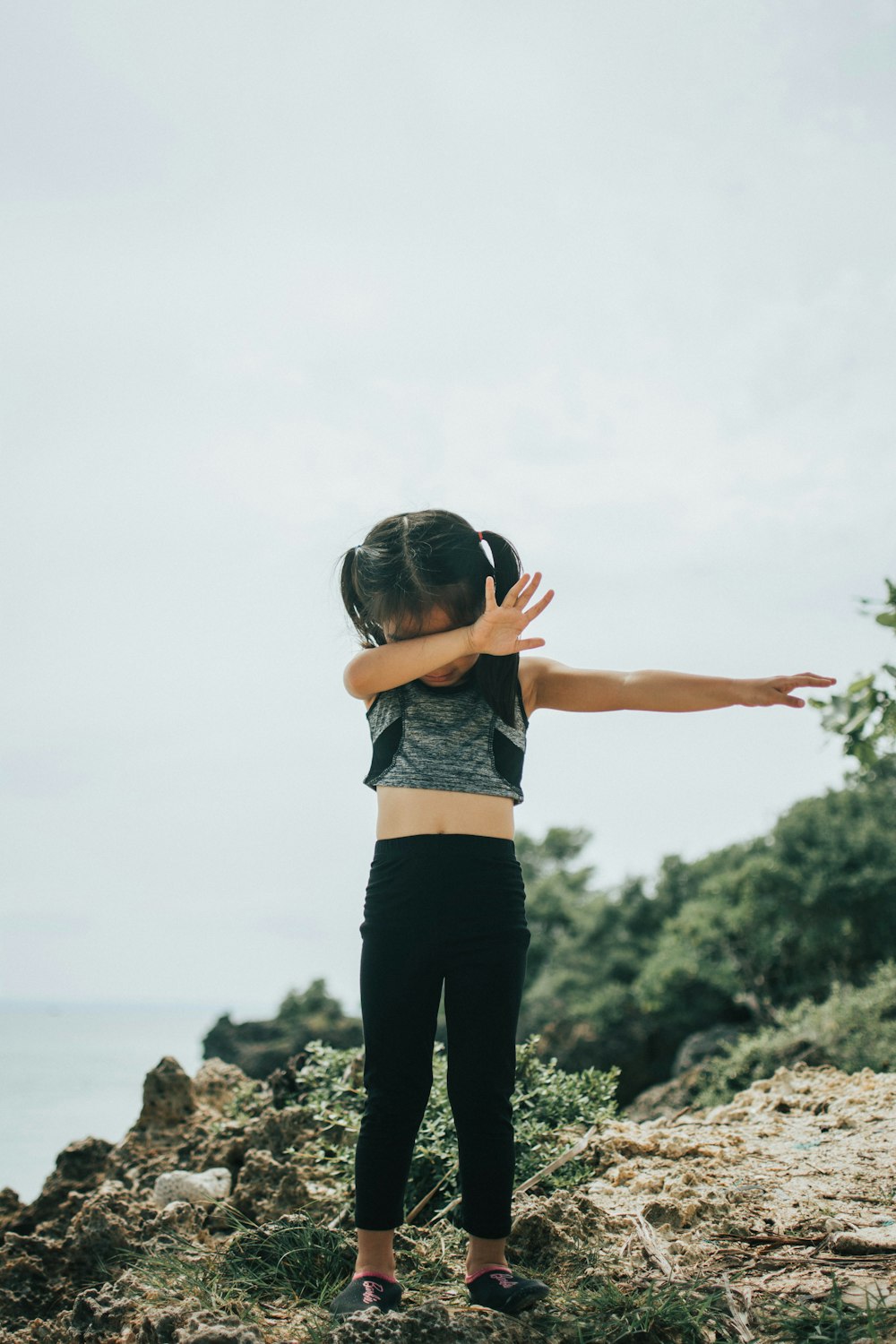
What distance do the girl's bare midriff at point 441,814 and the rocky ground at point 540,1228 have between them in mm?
1148

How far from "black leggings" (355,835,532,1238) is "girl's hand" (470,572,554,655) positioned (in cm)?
57

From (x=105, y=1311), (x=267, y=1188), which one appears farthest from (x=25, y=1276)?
(x=105, y=1311)

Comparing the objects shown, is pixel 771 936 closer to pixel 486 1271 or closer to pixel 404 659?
pixel 486 1271

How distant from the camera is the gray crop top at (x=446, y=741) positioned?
302cm

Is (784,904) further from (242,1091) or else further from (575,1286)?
(575,1286)

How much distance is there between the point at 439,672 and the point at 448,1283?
1.74 meters

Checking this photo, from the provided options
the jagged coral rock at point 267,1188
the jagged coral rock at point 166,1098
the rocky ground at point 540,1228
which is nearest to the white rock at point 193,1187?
the rocky ground at point 540,1228

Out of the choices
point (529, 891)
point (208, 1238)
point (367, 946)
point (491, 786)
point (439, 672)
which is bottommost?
point (208, 1238)

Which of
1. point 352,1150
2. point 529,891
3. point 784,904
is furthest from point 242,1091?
point 529,891

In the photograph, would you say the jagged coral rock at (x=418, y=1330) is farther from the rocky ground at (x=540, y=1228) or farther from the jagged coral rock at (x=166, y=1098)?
the jagged coral rock at (x=166, y=1098)

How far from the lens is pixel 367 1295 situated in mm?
2693

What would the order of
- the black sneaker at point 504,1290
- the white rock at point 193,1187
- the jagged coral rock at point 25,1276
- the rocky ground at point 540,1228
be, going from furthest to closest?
the white rock at point 193,1187 < the jagged coral rock at point 25,1276 < the black sneaker at point 504,1290 < the rocky ground at point 540,1228

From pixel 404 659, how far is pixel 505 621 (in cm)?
31

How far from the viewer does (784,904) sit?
557 inches
